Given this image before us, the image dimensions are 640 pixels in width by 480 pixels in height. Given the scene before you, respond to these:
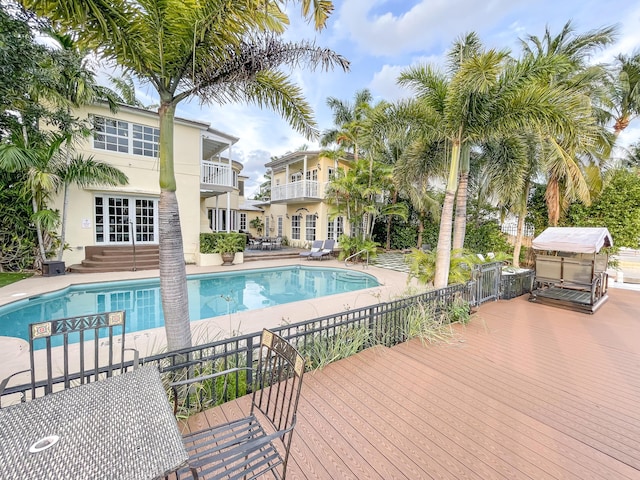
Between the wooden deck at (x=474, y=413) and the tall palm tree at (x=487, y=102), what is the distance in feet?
9.11

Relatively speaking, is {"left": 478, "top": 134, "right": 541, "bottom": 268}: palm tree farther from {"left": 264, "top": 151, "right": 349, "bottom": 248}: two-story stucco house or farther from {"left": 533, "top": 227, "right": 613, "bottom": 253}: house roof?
{"left": 264, "top": 151, "right": 349, "bottom": 248}: two-story stucco house

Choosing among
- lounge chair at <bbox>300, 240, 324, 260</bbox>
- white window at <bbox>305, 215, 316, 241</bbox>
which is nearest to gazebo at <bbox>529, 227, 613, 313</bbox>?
lounge chair at <bbox>300, 240, 324, 260</bbox>

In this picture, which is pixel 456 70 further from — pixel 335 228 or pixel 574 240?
pixel 335 228

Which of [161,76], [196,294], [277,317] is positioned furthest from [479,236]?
[161,76]

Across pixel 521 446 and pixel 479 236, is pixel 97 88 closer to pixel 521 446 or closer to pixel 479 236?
pixel 521 446

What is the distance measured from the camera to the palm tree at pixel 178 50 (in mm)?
2770

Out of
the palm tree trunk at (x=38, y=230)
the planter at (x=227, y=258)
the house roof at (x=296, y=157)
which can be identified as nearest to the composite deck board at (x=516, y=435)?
the planter at (x=227, y=258)

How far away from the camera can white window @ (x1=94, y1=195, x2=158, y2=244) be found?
12.0m

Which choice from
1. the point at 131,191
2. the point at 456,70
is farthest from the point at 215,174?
the point at 456,70

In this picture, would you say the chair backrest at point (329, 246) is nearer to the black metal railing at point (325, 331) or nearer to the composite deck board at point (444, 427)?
the black metal railing at point (325, 331)

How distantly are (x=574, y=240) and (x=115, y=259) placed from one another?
16.0 metres

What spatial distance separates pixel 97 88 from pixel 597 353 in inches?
587

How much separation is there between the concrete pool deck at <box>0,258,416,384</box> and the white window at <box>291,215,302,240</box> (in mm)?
7914

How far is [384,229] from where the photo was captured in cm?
1962
